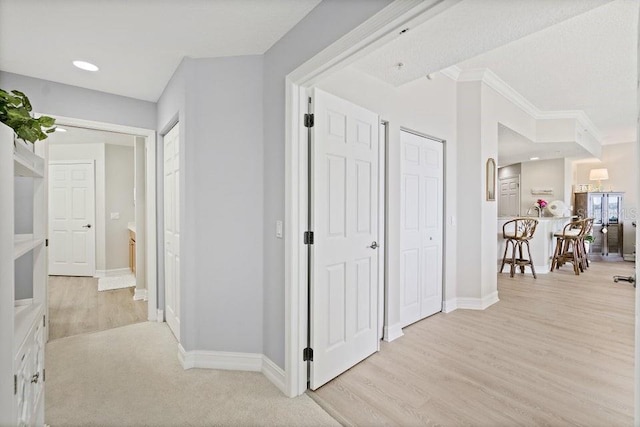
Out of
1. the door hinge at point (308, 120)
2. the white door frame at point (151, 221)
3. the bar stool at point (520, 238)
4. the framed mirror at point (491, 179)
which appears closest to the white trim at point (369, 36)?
the door hinge at point (308, 120)

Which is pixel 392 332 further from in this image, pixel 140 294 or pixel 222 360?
pixel 140 294

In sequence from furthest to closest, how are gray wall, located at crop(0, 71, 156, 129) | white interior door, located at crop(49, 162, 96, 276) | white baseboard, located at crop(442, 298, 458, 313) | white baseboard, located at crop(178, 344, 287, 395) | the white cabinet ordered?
white interior door, located at crop(49, 162, 96, 276), white baseboard, located at crop(442, 298, 458, 313), gray wall, located at crop(0, 71, 156, 129), white baseboard, located at crop(178, 344, 287, 395), the white cabinet


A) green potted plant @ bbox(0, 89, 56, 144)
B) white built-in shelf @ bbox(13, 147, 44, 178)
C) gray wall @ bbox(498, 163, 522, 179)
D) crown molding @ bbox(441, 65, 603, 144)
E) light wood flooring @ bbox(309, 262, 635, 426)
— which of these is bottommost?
light wood flooring @ bbox(309, 262, 635, 426)

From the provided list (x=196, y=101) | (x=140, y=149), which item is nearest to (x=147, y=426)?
(x=196, y=101)

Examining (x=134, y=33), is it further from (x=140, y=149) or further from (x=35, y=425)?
(x=140, y=149)

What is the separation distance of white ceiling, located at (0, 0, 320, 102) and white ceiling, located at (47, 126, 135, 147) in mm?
2345

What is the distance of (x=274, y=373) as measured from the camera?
2.23 m

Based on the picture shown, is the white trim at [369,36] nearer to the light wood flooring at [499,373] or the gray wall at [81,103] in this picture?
the light wood flooring at [499,373]

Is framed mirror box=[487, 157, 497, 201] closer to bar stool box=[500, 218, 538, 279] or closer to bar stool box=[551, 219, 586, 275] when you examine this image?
bar stool box=[500, 218, 538, 279]

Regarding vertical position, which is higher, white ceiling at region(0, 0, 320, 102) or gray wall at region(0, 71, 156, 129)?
white ceiling at region(0, 0, 320, 102)

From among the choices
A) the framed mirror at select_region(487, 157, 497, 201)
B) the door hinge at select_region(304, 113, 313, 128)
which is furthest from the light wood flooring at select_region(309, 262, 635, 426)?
the door hinge at select_region(304, 113, 313, 128)

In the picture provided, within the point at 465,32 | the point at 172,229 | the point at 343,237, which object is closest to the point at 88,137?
the point at 172,229

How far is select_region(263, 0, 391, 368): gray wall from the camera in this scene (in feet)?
6.30

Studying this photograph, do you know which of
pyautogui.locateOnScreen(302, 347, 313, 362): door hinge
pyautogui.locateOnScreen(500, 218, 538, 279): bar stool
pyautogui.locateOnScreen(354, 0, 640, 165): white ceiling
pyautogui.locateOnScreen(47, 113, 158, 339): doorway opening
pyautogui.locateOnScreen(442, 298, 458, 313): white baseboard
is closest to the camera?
pyautogui.locateOnScreen(354, 0, 640, 165): white ceiling
